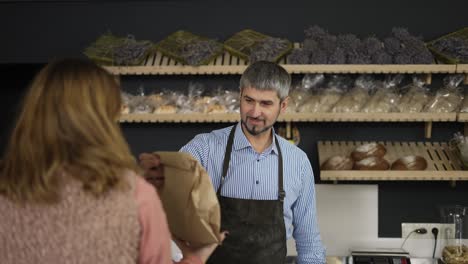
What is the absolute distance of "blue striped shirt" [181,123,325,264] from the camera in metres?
2.79

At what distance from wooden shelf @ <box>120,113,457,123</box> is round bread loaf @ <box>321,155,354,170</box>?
21 cm

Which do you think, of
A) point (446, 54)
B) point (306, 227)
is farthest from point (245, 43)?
point (306, 227)

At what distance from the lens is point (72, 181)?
148 cm

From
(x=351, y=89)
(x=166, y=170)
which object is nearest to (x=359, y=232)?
(x=351, y=89)

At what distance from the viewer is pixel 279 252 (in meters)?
2.76

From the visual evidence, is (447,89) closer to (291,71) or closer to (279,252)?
(291,71)

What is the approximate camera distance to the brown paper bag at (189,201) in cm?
183

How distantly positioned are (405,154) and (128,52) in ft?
5.58

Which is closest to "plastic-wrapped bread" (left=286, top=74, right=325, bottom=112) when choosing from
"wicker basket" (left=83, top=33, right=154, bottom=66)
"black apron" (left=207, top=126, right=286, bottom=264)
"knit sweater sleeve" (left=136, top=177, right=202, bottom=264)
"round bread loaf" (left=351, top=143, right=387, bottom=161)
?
"round bread loaf" (left=351, top=143, right=387, bottom=161)

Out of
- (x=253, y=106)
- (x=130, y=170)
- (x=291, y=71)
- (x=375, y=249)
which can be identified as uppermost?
(x=291, y=71)

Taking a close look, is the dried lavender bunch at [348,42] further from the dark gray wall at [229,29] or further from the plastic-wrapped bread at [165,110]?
the plastic-wrapped bread at [165,110]

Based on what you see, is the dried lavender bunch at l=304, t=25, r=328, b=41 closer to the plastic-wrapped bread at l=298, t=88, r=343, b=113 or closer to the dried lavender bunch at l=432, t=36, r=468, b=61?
the plastic-wrapped bread at l=298, t=88, r=343, b=113

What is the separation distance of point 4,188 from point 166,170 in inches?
20.5

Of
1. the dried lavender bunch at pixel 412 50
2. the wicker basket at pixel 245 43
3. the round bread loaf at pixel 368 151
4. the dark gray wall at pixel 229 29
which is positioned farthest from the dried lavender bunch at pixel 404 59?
the wicker basket at pixel 245 43
